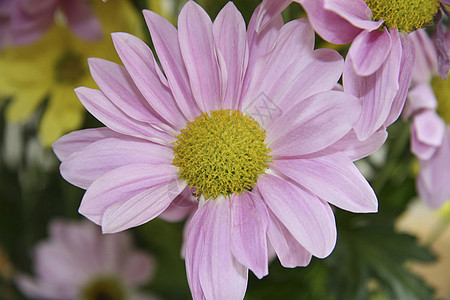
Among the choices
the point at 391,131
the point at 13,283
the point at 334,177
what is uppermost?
the point at 334,177

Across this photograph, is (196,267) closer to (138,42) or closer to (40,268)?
(138,42)

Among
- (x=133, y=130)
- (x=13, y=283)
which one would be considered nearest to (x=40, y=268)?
(x=13, y=283)

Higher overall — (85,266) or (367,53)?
(367,53)

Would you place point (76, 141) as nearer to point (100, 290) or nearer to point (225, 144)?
point (225, 144)

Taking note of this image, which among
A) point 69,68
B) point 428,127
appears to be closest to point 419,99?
point 428,127

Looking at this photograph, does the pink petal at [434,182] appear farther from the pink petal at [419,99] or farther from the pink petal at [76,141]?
the pink petal at [76,141]

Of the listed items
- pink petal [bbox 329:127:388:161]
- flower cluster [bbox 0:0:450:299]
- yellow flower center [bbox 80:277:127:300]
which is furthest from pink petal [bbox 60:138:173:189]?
yellow flower center [bbox 80:277:127:300]

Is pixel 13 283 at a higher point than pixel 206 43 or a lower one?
lower

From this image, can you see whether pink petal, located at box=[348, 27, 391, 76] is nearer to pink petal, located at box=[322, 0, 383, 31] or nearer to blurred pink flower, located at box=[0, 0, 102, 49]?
pink petal, located at box=[322, 0, 383, 31]
